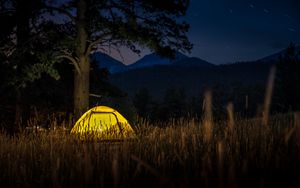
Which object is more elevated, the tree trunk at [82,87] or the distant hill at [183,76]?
the distant hill at [183,76]

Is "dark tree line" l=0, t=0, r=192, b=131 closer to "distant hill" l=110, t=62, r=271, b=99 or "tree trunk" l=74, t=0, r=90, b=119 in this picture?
"tree trunk" l=74, t=0, r=90, b=119

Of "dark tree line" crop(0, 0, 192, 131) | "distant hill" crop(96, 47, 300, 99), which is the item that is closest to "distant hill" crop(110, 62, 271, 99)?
"distant hill" crop(96, 47, 300, 99)

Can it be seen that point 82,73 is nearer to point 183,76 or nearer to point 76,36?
point 76,36

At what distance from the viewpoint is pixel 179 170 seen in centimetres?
431

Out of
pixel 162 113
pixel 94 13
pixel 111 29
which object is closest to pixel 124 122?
pixel 111 29

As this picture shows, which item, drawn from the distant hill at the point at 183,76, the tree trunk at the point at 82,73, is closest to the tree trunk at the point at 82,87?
the tree trunk at the point at 82,73

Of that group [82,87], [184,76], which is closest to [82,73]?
[82,87]

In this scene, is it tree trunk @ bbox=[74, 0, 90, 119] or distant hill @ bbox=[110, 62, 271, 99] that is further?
distant hill @ bbox=[110, 62, 271, 99]

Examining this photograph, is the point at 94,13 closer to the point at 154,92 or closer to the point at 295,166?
the point at 295,166

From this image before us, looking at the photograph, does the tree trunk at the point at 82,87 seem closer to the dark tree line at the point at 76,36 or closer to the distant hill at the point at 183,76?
the dark tree line at the point at 76,36

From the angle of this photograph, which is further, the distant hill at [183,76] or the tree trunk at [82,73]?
the distant hill at [183,76]

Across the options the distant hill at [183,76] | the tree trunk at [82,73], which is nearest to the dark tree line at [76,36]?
the tree trunk at [82,73]

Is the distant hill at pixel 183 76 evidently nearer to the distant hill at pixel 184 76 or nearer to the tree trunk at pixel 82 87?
the distant hill at pixel 184 76

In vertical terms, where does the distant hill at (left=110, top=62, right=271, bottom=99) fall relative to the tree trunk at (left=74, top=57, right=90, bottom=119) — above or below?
above
